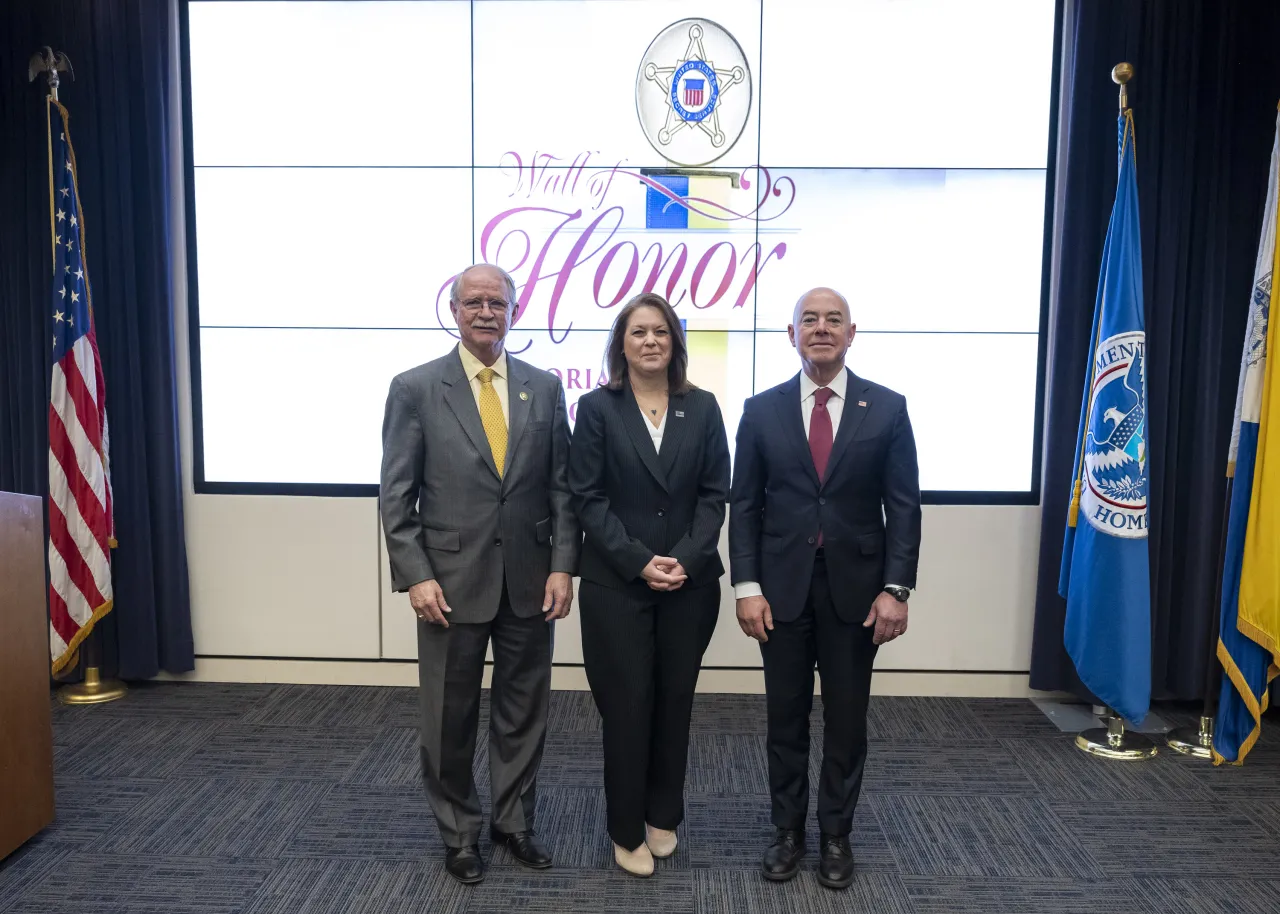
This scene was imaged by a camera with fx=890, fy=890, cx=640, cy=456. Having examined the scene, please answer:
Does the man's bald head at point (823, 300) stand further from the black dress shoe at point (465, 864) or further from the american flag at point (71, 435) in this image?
the american flag at point (71, 435)

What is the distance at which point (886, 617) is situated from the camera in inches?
94.0

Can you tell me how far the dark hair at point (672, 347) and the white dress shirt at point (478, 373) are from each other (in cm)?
30

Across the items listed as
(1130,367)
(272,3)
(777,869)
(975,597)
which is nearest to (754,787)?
(777,869)

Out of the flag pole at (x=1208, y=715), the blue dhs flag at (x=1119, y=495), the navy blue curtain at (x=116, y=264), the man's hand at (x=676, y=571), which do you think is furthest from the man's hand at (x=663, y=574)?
the navy blue curtain at (x=116, y=264)

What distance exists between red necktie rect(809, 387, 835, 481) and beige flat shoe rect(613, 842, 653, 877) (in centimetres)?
117

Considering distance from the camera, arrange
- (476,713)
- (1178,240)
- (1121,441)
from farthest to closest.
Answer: (1178,240) < (1121,441) < (476,713)

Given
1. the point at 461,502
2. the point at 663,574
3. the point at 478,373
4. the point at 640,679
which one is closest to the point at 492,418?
the point at 478,373

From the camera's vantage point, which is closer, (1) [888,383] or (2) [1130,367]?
(2) [1130,367]

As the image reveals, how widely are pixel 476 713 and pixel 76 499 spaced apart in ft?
7.66

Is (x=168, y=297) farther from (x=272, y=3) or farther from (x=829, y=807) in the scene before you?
(x=829, y=807)

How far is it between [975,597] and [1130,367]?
1199 mm

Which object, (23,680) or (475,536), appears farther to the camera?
(23,680)

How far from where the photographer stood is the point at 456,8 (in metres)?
3.93

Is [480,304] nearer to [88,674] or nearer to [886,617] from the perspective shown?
[886,617]
